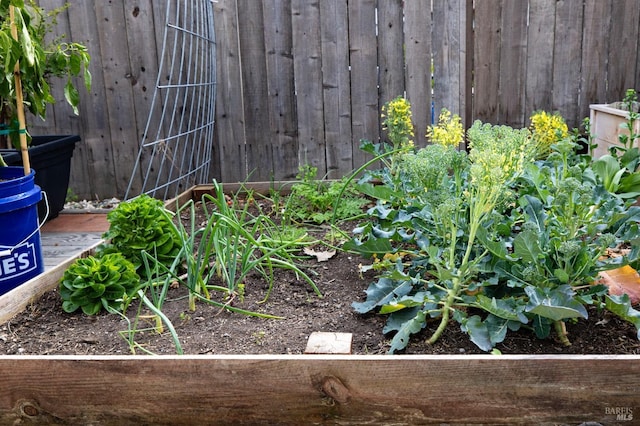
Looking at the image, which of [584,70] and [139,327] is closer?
[139,327]

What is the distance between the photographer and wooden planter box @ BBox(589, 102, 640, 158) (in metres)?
3.57

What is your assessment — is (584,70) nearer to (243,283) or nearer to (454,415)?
(243,283)

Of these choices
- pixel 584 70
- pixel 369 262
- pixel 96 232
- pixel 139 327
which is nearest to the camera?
pixel 139 327

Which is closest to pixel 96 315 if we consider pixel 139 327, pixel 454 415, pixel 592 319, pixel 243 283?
pixel 139 327

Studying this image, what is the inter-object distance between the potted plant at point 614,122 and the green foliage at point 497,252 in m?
1.54

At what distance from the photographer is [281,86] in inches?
168

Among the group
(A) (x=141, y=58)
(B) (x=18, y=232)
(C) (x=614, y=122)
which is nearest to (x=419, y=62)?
(C) (x=614, y=122)

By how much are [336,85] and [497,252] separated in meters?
2.70

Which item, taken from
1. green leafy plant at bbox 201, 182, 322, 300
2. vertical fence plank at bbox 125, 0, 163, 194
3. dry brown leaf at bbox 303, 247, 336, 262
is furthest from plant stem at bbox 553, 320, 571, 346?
vertical fence plank at bbox 125, 0, 163, 194

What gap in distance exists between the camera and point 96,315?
2.07 meters

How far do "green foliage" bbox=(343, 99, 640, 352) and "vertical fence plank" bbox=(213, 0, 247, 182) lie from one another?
246 centimetres

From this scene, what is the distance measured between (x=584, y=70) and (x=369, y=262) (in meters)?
2.49

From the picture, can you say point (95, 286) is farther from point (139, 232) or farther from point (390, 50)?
point (390, 50)

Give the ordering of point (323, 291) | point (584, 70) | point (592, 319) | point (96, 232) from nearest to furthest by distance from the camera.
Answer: point (592, 319) < point (323, 291) < point (96, 232) < point (584, 70)
